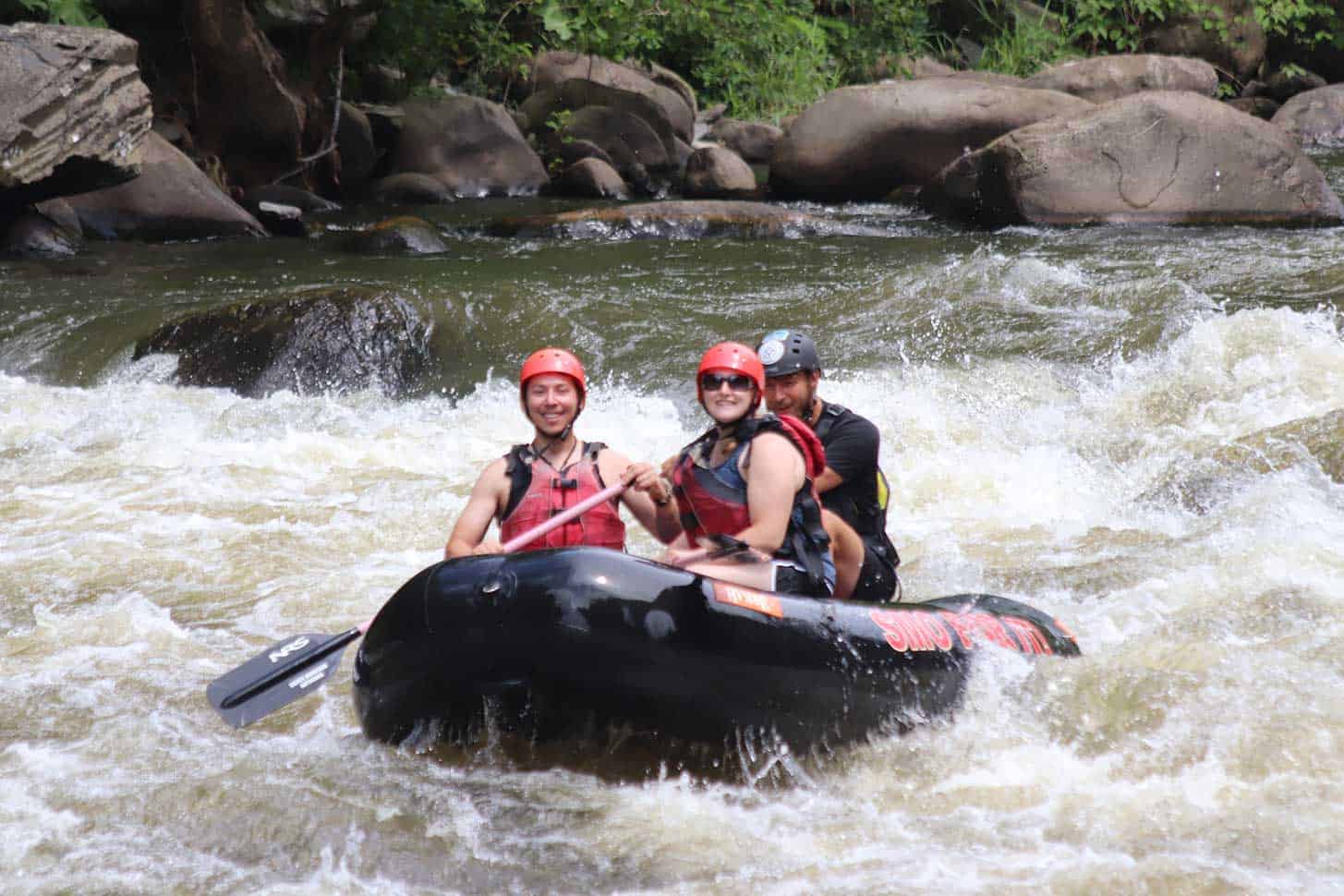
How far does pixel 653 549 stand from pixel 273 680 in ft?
7.11

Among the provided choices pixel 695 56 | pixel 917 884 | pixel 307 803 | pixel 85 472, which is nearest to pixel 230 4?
pixel 85 472

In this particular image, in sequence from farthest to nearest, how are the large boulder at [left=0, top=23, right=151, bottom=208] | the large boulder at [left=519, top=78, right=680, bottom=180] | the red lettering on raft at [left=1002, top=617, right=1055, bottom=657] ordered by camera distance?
1. the large boulder at [left=519, top=78, right=680, bottom=180]
2. the large boulder at [left=0, top=23, right=151, bottom=208]
3. the red lettering on raft at [left=1002, top=617, right=1055, bottom=657]

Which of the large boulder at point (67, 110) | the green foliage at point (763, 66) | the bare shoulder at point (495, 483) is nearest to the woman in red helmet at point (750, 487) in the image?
the bare shoulder at point (495, 483)

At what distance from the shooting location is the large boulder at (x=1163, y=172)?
10617 mm

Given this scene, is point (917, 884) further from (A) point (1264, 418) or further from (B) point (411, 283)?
(B) point (411, 283)

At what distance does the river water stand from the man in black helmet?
51 centimetres

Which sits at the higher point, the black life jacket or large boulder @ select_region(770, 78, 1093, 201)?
large boulder @ select_region(770, 78, 1093, 201)

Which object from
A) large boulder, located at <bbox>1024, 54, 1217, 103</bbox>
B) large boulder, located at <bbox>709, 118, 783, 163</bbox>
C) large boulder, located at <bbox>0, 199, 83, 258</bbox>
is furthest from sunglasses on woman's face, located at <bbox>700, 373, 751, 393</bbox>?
large boulder, located at <bbox>709, 118, 783, 163</bbox>

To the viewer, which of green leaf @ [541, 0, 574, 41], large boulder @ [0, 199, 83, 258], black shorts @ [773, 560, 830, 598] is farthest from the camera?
green leaf @ [541, 0, 574, 41]

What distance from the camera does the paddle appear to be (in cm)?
322

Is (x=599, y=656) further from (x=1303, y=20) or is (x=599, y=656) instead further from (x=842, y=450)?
(x=1303, y=20)

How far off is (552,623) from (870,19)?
18.5 meters

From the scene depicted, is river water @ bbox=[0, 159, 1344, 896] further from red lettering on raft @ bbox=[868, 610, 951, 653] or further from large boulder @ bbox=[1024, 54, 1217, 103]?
large boulder @ bbox=[1024, 54, 1217, 103]

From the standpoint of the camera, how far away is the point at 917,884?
275 centimetres
